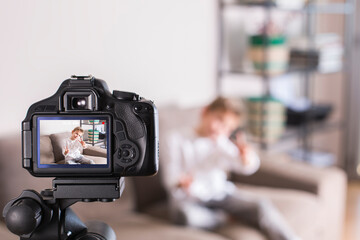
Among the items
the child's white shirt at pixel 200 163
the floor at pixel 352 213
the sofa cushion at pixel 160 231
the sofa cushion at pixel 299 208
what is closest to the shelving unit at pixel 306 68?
the floor at pixel 352 213

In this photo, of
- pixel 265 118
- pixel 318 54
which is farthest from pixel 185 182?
pixel 318 54

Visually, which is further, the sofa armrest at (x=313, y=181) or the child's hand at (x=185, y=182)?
the sofa armrest at (x=313, y=181)

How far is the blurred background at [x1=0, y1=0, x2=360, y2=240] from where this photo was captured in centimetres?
73

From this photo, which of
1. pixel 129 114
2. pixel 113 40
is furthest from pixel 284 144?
pixel 129 114

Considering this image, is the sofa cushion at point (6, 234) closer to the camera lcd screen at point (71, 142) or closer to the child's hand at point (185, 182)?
the camera lcd screen at point (71, 142)

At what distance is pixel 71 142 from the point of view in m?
0.61

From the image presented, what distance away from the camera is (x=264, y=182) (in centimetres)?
201

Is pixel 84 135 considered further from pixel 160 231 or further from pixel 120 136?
pixel 160 231

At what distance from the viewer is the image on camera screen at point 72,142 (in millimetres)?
606

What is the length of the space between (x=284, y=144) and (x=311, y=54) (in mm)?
463

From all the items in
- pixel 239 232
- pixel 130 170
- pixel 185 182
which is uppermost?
pixel 130 170

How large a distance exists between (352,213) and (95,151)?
2140mm

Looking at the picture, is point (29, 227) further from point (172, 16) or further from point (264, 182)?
point (264, 182)

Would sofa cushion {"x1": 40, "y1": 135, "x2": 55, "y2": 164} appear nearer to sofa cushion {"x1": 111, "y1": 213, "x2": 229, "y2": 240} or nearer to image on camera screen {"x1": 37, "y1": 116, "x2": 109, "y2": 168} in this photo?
image on camera screen {"x1": 37, "y1": 116, "x2": 109, "y2": 168}
